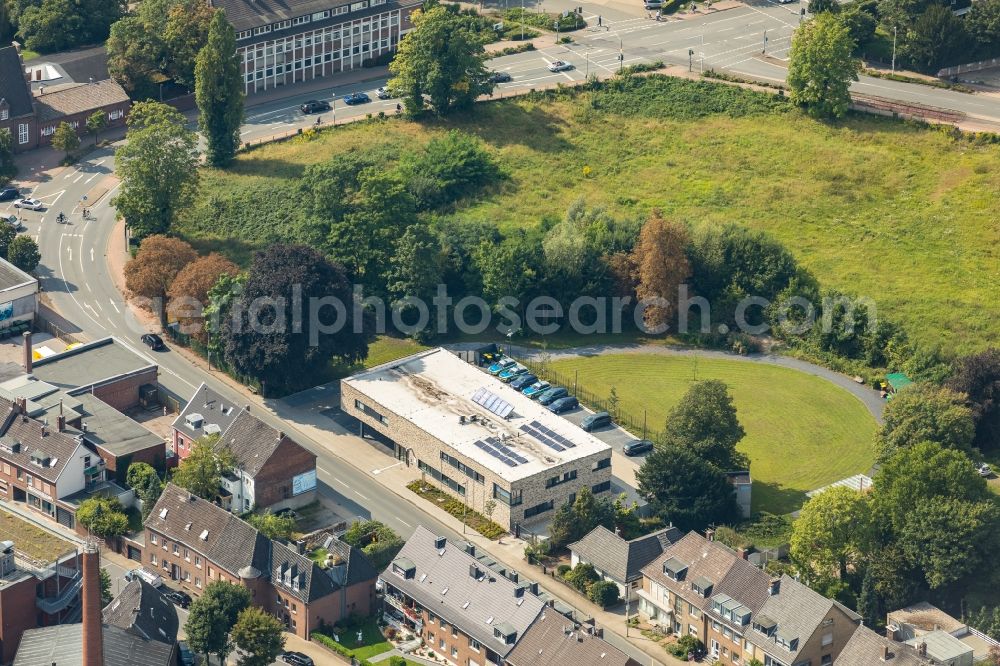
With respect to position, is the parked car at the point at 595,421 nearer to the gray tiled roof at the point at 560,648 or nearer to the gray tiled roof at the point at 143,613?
the gray tiled roof at the point at 560,648

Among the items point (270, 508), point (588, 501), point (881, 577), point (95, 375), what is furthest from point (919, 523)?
point (95, 375)

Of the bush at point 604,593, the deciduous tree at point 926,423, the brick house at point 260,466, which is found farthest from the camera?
the deciduous tree at point 926,423

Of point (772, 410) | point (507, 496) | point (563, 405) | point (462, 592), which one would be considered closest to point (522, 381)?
point (563, 405)

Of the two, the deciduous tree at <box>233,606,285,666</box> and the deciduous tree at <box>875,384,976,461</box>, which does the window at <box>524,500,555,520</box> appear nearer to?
the deciduous tree at <box>233,606,285,666</box>

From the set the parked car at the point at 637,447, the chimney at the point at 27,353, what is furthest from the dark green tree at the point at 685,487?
the chimney at the point at 27,353

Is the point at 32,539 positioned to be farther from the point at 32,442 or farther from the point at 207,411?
the point at 207,411

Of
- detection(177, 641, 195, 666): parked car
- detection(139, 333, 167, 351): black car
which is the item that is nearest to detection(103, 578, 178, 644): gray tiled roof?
detection(177, 641, 195, 666): parked car
